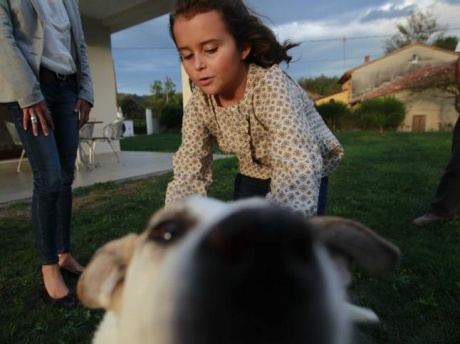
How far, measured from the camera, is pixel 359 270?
140 inches

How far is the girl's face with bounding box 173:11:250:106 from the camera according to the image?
2.32 m

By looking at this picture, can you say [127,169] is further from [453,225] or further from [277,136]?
[277,136]

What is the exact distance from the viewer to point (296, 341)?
0.86 meters

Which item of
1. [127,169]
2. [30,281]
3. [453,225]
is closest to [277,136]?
[30,281]

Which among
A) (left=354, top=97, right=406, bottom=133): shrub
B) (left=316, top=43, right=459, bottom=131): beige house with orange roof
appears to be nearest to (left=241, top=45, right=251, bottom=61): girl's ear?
(left=316, top=43, right=459, bottom=131): beige house with orange roof

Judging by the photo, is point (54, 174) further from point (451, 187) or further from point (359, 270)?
point (451, 187)

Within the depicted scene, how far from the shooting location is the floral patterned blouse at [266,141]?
201cm

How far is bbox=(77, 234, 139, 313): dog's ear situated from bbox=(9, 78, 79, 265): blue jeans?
6.17 feet

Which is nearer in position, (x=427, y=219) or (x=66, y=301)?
(x=66, y=301)

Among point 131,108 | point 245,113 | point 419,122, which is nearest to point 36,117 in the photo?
point 245,113

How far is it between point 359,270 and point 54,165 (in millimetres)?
2783

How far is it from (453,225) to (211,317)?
4826 millimetres

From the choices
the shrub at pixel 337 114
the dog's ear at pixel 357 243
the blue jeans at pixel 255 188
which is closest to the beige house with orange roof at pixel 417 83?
the shrub at pixel 337 114

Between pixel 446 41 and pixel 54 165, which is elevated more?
pixel 446 41
